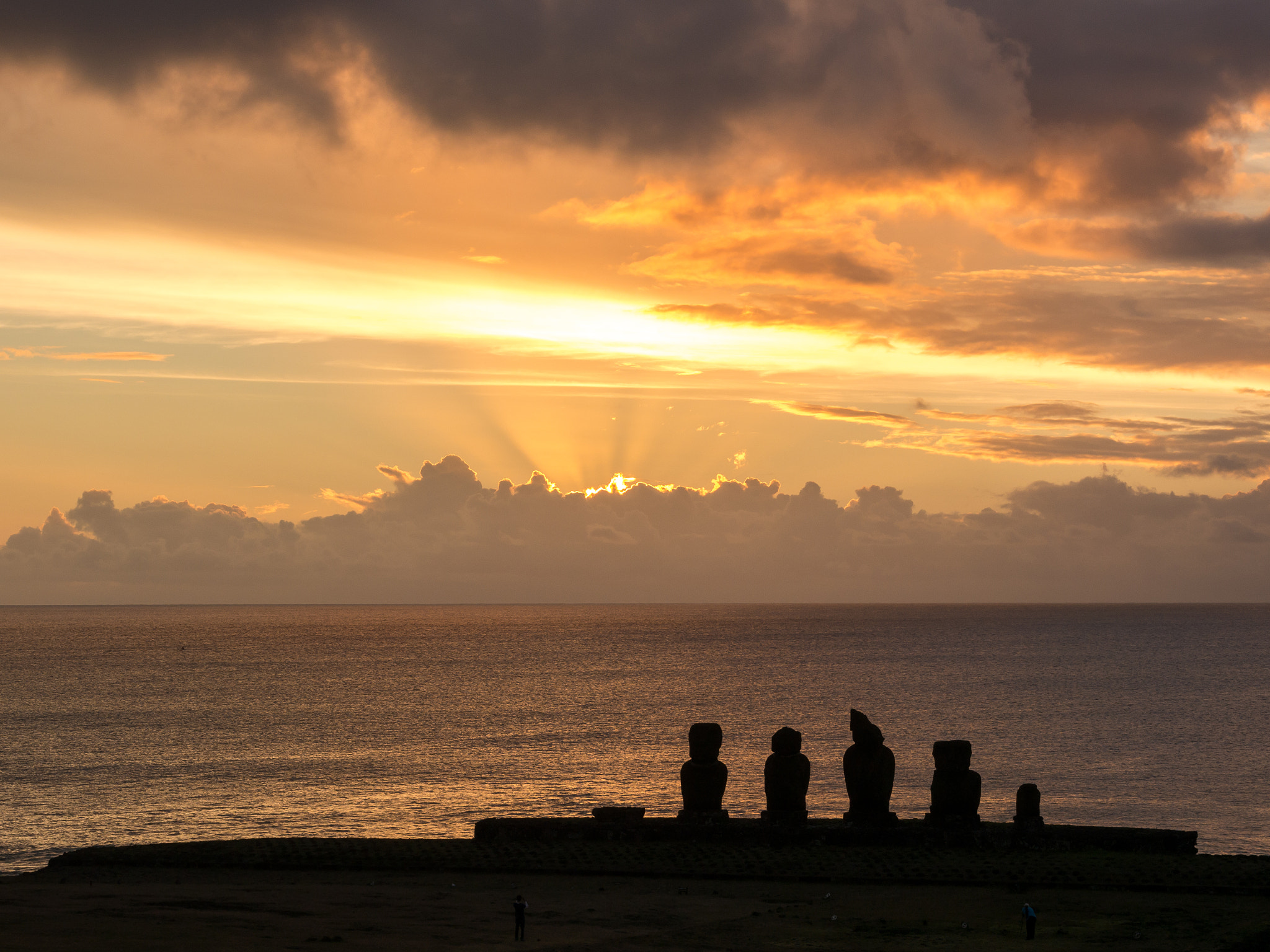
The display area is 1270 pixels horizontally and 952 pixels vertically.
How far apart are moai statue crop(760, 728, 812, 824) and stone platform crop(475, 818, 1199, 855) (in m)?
0.46

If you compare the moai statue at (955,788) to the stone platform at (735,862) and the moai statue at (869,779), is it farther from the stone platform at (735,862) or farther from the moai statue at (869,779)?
the stone platform at (735,862)

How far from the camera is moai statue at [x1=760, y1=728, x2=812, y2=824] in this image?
4181 cm

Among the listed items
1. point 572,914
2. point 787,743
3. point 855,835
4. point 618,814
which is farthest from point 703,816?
point 572,914

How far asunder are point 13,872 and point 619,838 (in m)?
23.0

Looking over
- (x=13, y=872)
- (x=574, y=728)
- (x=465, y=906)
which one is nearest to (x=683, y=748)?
(x=574, y=728)

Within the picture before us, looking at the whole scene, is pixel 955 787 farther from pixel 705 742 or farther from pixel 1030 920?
pixel 1030 920

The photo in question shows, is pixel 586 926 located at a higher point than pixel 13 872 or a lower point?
higher

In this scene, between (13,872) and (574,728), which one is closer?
(13,872)

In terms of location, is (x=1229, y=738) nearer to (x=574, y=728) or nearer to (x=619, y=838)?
(x=574, y=728)

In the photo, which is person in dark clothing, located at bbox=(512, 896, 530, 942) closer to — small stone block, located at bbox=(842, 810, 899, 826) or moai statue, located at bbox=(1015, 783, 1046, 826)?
small stone block, located at bbox=(842, 810, 899, 826)

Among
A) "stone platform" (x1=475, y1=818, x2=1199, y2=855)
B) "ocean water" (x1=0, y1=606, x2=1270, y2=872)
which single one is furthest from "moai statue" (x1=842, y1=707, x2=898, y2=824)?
"ocean water" (x1=0, y1=606, x2=1270, y2=872)

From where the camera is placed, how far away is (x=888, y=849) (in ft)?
131

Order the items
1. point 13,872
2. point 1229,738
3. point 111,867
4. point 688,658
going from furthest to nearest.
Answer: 1. point 688,658
2. point 1229,738
3. point 13,872
4. point 111,867

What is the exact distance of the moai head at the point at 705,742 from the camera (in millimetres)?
43594
